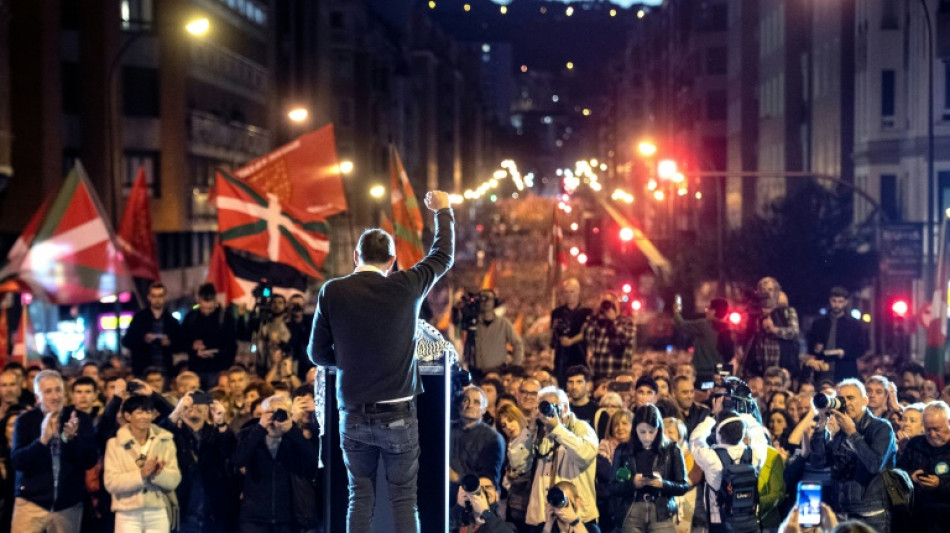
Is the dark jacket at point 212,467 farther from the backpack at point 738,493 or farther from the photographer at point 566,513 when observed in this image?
the backpack at point 738,493

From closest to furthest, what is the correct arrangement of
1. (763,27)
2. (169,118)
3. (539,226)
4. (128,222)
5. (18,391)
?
(18,391) → (128,222) → (169,118) → (763,27) → (539,226)

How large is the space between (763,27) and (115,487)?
59.3m

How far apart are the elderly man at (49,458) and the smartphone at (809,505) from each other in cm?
526

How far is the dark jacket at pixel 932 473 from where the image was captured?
1031 cm

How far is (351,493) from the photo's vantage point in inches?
297

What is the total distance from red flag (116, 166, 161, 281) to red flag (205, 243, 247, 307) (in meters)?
0.90

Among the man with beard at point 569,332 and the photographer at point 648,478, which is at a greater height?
the man with beard at point 569,332

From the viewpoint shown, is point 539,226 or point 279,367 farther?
point 539,226

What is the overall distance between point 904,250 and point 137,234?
1556 centimetres

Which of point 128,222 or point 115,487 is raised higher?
point 128,222

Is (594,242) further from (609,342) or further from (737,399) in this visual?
(737,399)

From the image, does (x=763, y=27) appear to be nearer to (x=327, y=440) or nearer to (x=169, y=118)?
(x=169, y=118)

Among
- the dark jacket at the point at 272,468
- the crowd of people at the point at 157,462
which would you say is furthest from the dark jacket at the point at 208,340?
the dark jacket at the point at 272,468

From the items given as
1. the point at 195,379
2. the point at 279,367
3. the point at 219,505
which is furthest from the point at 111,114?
the point at 219,505
